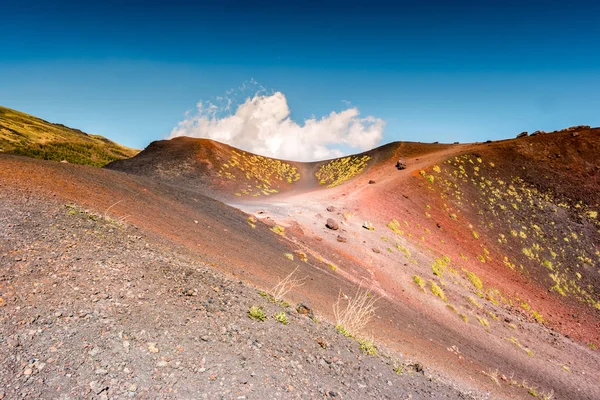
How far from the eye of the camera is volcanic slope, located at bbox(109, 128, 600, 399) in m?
16.1

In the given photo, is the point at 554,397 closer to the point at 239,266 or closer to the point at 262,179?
the point at 239,266

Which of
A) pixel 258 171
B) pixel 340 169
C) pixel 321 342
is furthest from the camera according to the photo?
pixel 340 169

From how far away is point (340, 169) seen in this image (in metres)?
60.0

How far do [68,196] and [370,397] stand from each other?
42.1 feet

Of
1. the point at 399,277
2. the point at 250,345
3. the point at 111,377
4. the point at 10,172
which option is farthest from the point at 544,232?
the point at 10,172

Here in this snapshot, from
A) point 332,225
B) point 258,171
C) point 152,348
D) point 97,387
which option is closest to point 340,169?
point 258,171

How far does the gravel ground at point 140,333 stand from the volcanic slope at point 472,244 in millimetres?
5249

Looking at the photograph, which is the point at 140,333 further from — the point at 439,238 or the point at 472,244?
the point at 472,244

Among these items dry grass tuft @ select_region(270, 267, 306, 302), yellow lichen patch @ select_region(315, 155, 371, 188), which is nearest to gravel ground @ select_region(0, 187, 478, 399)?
dry grass tuft @ select_region(270, 267, 306, 302)

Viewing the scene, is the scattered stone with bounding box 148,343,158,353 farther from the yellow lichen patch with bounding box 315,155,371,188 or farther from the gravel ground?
the yellow lichen patch with bounding box 315,155,371,188

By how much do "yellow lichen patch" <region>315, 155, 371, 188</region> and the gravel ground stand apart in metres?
44.1

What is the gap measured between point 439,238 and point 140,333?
31462 millimetres

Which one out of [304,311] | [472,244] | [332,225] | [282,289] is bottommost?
[304,311]

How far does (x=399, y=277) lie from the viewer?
21094 mm
